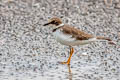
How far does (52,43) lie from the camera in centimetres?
816

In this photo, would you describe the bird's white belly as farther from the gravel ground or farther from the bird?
the gravel ground

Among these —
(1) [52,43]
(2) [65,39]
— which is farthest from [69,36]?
(1) [52,43]

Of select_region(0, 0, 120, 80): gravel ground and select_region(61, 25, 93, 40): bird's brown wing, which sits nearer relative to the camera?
select_region(0, 0, 120, 80): gravel ground

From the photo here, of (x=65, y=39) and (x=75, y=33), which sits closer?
(x=65, y=39)

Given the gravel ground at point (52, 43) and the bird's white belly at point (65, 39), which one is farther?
the bird's white belly at point (65, 39)

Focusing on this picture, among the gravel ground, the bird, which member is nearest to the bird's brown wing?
the bird

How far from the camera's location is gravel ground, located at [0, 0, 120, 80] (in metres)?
6.43

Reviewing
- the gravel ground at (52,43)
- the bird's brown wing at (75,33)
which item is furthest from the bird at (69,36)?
the gravel ground at (52,43)

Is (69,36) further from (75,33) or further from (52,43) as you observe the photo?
(52,43)

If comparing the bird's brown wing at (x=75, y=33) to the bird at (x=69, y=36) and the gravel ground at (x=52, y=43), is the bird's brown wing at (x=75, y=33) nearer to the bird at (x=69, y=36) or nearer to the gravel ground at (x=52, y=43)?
the bird at (x=69, y=36)

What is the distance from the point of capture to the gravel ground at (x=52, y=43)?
253 inches

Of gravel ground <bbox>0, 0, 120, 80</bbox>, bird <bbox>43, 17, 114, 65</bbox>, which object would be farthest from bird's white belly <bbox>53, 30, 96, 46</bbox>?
A: gravel ground <bbox>0, 0, 120, 80</bbox>

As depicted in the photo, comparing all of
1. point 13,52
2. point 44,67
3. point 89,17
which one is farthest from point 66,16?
point 44,67

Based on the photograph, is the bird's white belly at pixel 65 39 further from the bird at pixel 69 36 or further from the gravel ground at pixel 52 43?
the gravel ground at pixel 52 43
